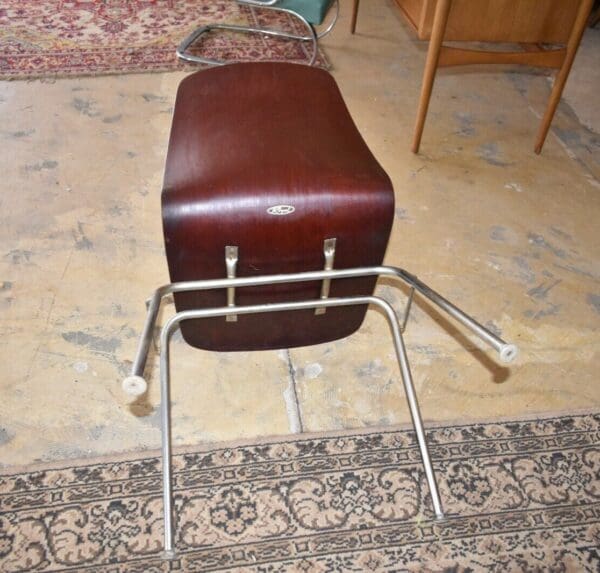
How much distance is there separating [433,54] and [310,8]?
3.33 feet

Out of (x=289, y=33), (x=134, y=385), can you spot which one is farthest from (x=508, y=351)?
(x=289, y=33)

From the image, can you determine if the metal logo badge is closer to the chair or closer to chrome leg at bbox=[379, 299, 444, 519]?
chrome leg at bbox=[379, 299, 444, 519]

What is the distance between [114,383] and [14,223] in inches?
25.2

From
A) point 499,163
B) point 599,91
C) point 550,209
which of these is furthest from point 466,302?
point 599,91

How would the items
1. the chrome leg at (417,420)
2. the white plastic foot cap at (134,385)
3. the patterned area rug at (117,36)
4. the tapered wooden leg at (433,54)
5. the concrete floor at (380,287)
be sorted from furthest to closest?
the patterned area rug at (117,36), the tapered wooden leg at (433,54), the concrete floor at (380,287), the chrome leg at (417,420), the white plastic foot cap at (134,385)

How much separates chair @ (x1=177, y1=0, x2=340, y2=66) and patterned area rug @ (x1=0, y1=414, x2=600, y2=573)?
1675 mm

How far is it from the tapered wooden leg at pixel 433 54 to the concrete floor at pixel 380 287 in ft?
0.32

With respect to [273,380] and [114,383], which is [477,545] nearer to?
[273,380]

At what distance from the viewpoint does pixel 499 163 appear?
6.41ft

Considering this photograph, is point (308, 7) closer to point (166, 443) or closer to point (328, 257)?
A: point (328, 257)

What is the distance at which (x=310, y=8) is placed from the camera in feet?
8.39

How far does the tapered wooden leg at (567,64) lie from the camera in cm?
171

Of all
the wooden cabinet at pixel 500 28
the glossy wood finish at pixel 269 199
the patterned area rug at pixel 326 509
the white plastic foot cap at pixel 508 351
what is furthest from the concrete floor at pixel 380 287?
the white plastic foot cap at pixel 508 351

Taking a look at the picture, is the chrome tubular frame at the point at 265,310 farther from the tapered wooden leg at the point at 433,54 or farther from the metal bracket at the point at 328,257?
the tapered wooden leg at the point at 433,54
